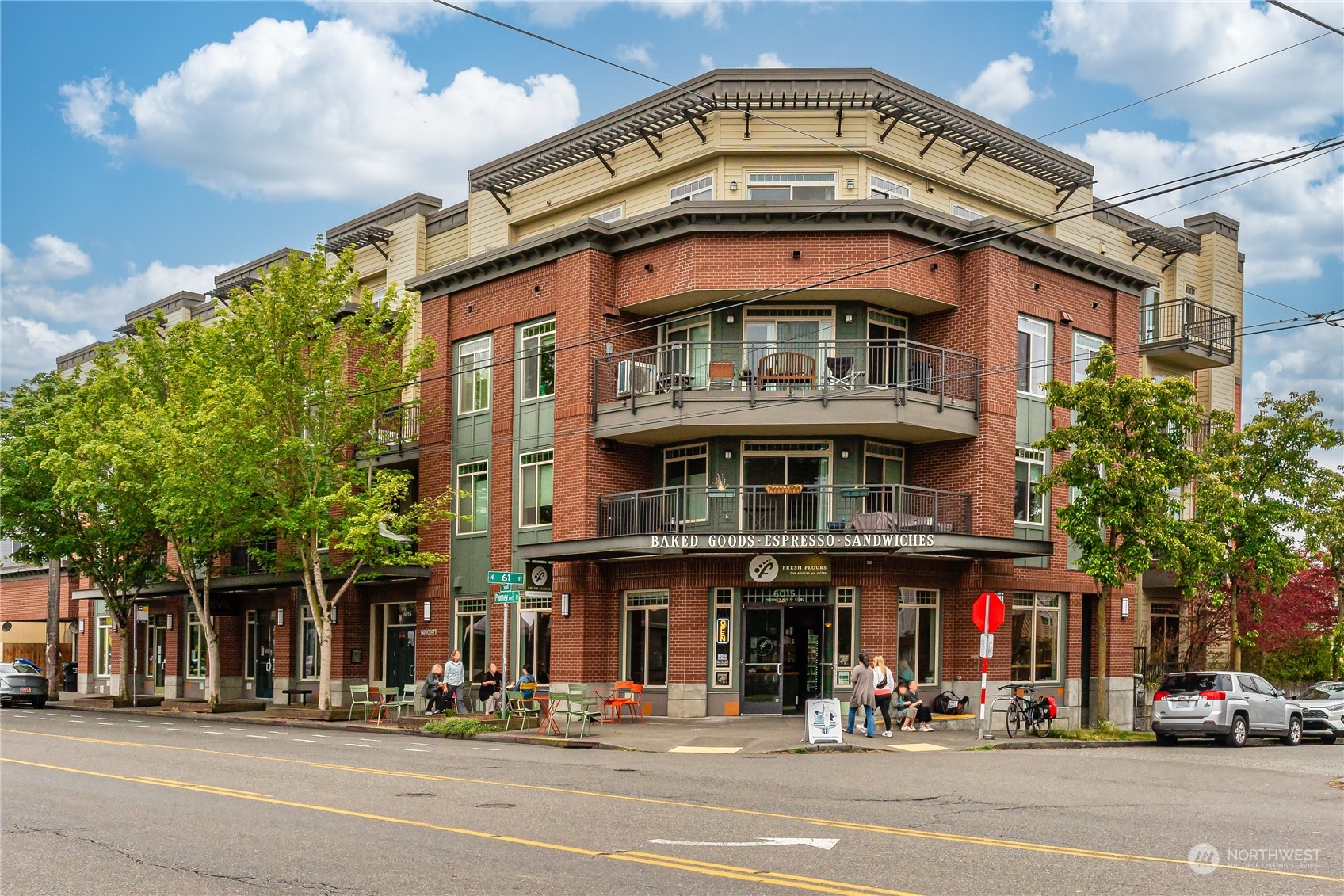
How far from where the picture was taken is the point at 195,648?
160 feet

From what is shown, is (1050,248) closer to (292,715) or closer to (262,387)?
(262,387)

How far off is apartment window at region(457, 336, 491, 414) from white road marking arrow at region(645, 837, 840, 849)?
2405 cm

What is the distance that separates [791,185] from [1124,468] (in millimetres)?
9994

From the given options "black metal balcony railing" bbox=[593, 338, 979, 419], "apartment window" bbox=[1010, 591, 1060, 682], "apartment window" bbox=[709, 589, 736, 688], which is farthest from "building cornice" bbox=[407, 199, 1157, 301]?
"apartment window" bbox=[709, 589, 736, 688]

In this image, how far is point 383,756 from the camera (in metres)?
21.2

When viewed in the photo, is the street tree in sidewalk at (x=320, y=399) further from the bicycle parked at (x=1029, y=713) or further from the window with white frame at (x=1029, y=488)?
the bicycle parked at (x=1029, y=713)

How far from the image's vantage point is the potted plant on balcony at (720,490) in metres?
29.3

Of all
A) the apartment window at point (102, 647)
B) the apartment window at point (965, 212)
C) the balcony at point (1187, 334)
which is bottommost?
the apartment window at point (102, 647)

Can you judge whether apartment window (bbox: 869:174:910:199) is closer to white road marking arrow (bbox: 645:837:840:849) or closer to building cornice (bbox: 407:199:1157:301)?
building cornice (bbox: 407:199:1157:301)

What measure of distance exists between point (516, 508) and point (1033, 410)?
12877 millimetres

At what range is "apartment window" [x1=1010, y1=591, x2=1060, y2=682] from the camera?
31719 mm

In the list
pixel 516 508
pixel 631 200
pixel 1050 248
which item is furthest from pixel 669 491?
pixel 1050 248

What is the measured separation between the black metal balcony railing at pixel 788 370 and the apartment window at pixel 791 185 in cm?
366

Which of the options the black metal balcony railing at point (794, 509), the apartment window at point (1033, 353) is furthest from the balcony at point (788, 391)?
the apartment window at point (1033, 353)
